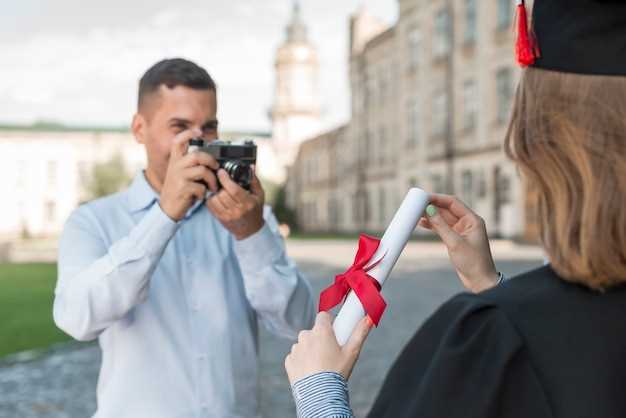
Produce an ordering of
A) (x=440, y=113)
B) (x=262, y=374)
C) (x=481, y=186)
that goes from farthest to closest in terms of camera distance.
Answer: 1. (x=440, y=113)
2. (x=481, y=186)
3. (x=262, y=374)

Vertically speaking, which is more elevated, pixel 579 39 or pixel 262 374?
pixel 579 39

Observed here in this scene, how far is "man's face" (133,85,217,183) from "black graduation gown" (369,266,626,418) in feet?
4.75

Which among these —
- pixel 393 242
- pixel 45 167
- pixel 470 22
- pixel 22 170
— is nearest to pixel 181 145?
pixel 393 242

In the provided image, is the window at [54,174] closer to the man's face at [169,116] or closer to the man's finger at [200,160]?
the man's face at [169,116]

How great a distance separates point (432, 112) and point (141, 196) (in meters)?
30.8

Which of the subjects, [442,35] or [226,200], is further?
[442,35]

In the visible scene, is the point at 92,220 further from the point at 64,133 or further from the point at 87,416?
the point at 64,133

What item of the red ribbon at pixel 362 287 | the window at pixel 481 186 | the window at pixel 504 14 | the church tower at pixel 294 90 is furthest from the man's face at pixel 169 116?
the church tower at pixel 294 90

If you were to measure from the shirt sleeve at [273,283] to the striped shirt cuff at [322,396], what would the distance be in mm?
940

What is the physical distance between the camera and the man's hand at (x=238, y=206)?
201 centimetres

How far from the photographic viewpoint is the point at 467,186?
29234 millimetres

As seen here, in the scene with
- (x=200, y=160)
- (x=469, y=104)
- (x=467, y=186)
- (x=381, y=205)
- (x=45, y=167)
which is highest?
(x=469, y=104)

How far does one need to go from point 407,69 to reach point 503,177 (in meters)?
10.6

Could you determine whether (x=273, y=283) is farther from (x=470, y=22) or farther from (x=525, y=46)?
(x=470, y=22)
